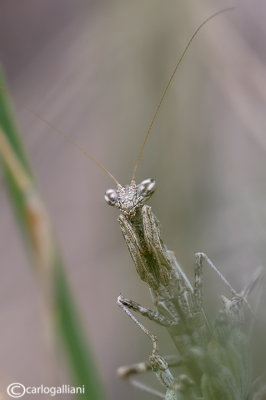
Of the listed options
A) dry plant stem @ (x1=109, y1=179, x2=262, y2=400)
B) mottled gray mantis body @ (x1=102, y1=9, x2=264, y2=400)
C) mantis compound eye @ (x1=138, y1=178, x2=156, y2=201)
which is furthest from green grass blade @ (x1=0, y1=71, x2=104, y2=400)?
mantis compound eye @ (x1=138, y1=178, x2=156, y2=201)

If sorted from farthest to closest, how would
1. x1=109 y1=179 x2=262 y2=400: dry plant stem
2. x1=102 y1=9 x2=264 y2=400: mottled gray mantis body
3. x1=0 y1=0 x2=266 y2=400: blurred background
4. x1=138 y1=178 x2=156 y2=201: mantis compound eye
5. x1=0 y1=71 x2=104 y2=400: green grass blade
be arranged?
x1=0 y1=0 x2=266 y2=400: blurred background
x1=138 y1=178 x2=156 y2=201: mantis compound eye
x1=102 y1=9 x2=264 y2=400: mottled gray mantis body
x1=109 y1=179 x2=262 y2=400: dry plant stem
x1=0 y1=71 x2=104 y2=400: green grass blade

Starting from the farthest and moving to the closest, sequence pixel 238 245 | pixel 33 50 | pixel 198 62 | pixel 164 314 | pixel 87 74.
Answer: pixel 33 50 → pixel 87 74 → pixel 198 62 → pixel 238 245 → pixel 164 314

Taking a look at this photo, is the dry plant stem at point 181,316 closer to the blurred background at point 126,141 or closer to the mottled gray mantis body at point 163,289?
the mottled gray mantis body at point 163,289

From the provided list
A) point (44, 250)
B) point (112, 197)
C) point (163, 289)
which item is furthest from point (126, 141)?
point (44, 250)

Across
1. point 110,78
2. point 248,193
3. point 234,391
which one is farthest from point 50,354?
point 110,78

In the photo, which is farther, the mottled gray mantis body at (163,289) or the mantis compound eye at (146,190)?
the mantis compound eye at (146,190)

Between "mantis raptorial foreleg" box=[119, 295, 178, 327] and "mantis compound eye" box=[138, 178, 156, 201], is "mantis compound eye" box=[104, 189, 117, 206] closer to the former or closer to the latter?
"mantis compound eye" box=[138, 178, 156, 201]

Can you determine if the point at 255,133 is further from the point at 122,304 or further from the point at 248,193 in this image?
the point at 122,304

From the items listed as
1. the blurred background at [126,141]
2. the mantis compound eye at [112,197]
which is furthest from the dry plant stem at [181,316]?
the blurred background at [126,141]
